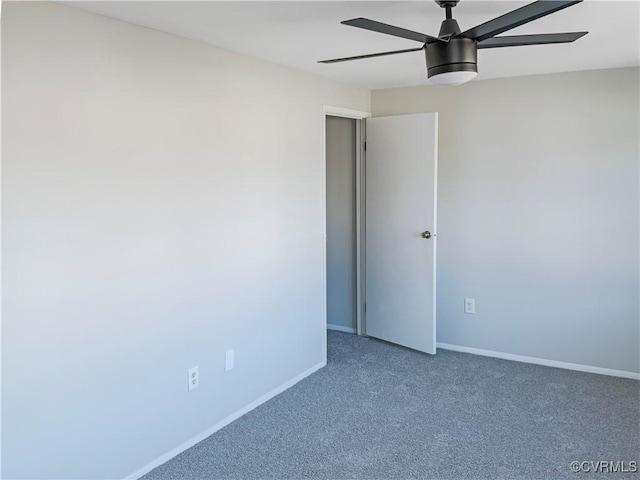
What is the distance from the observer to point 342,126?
15.0ft

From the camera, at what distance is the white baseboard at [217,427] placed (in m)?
2.56

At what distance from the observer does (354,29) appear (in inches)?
97.7

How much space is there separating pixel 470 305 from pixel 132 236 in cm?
280

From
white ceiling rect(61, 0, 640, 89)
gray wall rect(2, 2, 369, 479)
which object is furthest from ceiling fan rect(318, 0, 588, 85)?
gray wall rect(2, 2, 369, 479)

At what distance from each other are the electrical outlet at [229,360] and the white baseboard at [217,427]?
0.97 ft

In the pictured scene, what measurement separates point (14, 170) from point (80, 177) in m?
0.27

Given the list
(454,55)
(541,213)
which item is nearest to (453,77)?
(454,55)

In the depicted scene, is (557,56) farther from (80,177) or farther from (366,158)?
(80,177)

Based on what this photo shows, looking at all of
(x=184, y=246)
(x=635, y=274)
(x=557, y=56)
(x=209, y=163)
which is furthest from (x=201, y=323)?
(x=635, y=274)

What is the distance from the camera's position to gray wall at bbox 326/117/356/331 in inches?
180

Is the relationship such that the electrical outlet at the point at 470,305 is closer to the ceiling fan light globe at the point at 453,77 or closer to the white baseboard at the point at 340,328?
the white baseboard at the point at 340,328

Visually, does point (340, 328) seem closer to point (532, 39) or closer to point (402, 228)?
point (402, 228)

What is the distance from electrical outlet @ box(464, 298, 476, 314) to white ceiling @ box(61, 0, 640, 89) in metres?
1.82

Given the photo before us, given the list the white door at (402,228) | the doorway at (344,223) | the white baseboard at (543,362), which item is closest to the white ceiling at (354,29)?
the white door at (402,228)
